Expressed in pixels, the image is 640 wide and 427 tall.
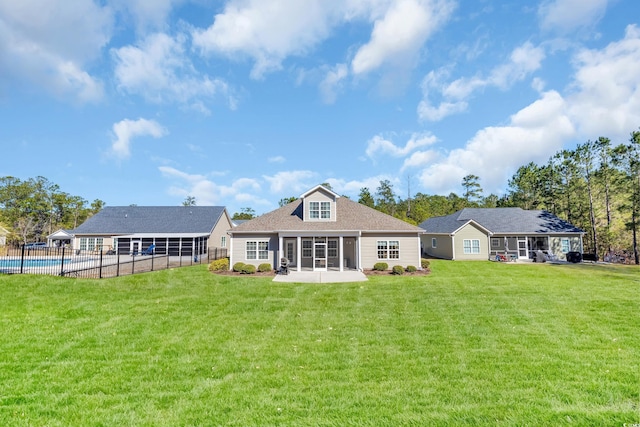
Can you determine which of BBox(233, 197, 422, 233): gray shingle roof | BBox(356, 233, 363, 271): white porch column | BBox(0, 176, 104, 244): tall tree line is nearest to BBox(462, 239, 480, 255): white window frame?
BBox(233, 197, 422, 233): gray shingle roof

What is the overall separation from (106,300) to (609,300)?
19702 mm

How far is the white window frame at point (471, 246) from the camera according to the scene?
3134 centimetres

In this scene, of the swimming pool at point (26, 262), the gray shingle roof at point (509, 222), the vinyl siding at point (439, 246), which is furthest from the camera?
the gray shingle roof at point (509, 222)

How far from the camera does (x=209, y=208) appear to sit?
3978cm

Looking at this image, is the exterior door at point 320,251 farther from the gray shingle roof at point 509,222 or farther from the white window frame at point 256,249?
the gray shingle roof at point 509,222

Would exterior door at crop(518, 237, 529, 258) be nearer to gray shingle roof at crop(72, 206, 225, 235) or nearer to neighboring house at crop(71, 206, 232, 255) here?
neighboring house at crop(71, 206, 232, 255)

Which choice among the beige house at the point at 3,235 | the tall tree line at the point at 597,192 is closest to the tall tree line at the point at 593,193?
the tall tree line at the point at 597,192

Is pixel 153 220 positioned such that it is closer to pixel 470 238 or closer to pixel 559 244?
pixel 470 238

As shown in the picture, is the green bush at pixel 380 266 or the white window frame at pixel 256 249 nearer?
the green bush at pixel 380 266

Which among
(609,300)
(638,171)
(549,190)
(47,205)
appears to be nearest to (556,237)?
(638,171)

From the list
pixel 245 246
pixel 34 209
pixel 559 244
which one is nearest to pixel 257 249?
pixel 245 246

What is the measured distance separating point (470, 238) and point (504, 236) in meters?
4.70

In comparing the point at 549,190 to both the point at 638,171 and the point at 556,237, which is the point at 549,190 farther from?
the point at 556,237

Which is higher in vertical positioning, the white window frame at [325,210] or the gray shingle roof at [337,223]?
the white window frame at [325,210]
